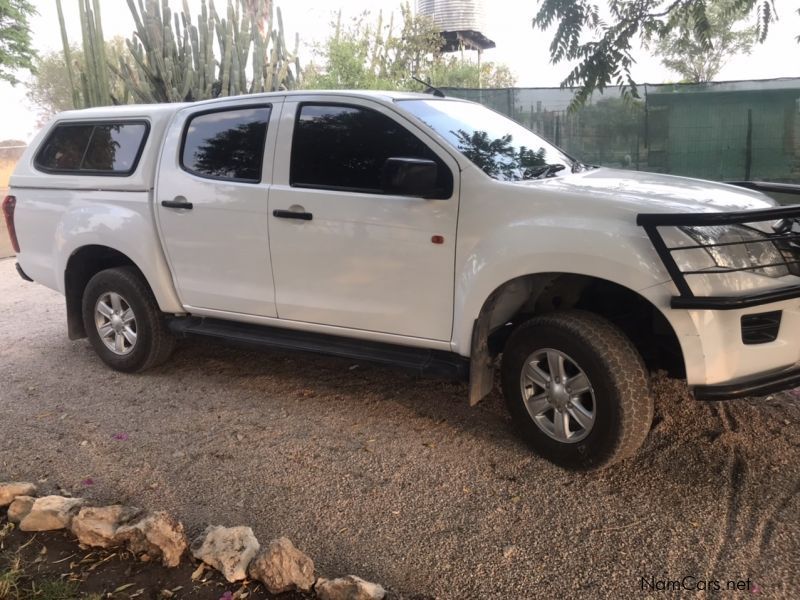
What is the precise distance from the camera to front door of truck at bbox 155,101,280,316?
453 centimetres

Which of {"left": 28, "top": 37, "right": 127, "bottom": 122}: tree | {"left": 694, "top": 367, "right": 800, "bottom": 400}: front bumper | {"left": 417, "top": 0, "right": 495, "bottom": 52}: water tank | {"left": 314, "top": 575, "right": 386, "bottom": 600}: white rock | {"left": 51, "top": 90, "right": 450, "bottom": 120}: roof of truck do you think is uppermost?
{"left": 417, "top": 0, "right": 495, "bottom": 52}: water tank

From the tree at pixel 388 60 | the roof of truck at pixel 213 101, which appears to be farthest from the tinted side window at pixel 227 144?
the tree at pixel 388 60

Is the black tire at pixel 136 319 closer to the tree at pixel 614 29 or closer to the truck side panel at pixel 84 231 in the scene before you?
the truck side panel at pixel 84 231

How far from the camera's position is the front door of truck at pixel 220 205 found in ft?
14.9

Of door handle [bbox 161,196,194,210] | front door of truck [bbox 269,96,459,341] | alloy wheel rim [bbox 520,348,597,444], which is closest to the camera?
alloy wheel rim [bbox 520,348,597,444]

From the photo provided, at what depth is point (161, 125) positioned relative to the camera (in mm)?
5090

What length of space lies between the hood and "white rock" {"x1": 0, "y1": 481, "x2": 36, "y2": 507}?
9.57ft

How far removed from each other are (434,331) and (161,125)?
2626 mm

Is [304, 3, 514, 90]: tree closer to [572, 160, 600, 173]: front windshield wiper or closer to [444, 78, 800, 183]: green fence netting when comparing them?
[444, 78, 800, 183]: green fence netting

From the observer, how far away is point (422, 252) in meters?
3.89

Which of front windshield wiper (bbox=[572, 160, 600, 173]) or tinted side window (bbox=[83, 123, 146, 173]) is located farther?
tinted side window (bbox=[83, 123, 146, 173])

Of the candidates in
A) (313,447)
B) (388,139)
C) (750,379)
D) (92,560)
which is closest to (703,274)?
(750,379)

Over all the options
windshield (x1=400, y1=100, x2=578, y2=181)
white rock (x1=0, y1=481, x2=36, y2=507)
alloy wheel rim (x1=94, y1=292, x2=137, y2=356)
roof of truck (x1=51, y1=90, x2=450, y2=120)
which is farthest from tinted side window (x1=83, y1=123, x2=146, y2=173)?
white rock (x1=0, y1=481, x2=36, y2=507)

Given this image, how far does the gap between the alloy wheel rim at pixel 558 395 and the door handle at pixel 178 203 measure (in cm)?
252
